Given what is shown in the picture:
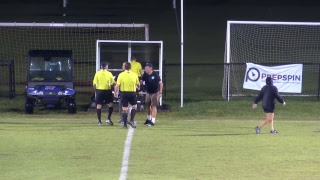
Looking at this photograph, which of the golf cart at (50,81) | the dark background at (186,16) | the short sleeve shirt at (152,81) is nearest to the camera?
the short sleeve shirt at (152,81)

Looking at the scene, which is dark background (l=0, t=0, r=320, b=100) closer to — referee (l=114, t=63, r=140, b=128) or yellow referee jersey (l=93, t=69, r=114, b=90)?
Result: yellow referee jersey (l=93, t=69, r=114, b=90)

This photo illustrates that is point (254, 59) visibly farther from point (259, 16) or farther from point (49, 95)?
point (259, 16)

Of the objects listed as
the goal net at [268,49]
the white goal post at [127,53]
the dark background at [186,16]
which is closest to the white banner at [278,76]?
the goal net at [268,49]

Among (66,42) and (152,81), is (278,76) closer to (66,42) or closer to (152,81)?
(152,81)

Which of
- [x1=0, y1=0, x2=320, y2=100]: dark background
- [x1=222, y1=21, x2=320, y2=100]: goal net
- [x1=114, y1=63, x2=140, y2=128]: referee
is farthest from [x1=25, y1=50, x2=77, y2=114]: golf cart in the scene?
[x1=0, y1=0, x2=320, y2=100]: dark background

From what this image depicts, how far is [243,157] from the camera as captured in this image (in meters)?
16.2

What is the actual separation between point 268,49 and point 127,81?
48.3ft

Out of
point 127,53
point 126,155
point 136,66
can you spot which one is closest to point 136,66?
point 136,66

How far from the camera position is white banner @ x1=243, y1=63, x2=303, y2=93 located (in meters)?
28.3

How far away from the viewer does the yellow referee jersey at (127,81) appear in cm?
2084

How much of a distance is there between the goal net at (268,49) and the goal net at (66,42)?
413 cm

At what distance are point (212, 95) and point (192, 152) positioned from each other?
12.7 m

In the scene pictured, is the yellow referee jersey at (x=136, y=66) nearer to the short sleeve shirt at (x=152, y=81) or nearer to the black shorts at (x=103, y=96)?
the short sleeve shirt at (x=152, y=81)

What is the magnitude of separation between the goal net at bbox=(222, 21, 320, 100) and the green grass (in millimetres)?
2983
